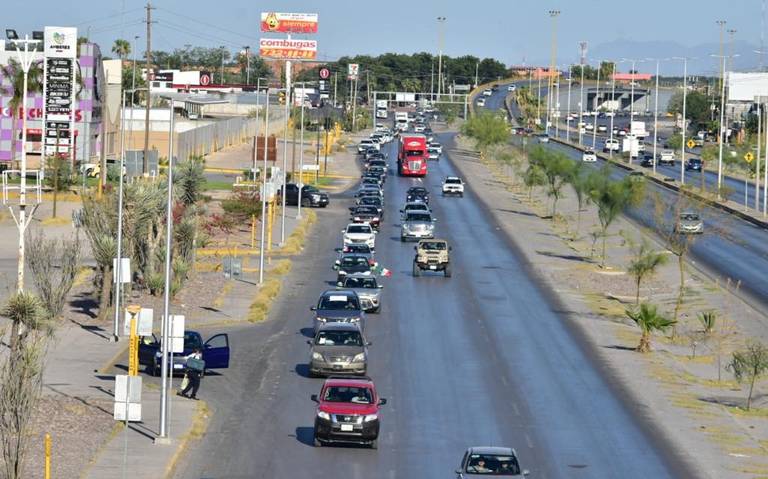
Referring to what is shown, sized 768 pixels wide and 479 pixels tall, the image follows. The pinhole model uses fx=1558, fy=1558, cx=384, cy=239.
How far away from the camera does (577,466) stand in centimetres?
3419

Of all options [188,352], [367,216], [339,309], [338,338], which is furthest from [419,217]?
[188,352]

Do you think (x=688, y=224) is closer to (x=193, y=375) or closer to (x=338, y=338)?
(x=338, y=338)

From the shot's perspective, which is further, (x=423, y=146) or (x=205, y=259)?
(x=423, y=146)

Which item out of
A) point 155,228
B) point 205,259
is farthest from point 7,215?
point 155,228

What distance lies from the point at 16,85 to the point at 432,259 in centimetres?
5806

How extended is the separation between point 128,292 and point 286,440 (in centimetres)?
2390

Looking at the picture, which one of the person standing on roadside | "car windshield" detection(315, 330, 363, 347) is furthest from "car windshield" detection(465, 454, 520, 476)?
"car windshield" detection(315, 330, 363, 347)

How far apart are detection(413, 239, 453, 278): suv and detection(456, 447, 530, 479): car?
3890cm

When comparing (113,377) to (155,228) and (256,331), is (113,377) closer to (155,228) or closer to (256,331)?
(256,331)

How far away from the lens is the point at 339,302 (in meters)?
51.7

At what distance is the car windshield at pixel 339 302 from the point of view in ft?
168

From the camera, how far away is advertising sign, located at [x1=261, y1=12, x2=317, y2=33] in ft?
455

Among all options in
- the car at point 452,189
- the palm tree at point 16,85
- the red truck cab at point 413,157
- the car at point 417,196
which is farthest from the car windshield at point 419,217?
the red truck cab at point 413,157

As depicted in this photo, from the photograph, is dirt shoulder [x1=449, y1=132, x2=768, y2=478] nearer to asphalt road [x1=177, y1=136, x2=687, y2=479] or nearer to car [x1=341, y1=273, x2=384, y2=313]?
asphalt road [x1=177, y1=136, x2=687, y2=479]
